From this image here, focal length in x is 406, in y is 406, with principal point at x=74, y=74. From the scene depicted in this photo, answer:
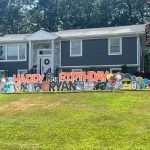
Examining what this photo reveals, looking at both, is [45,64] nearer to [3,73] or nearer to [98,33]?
[3,73]

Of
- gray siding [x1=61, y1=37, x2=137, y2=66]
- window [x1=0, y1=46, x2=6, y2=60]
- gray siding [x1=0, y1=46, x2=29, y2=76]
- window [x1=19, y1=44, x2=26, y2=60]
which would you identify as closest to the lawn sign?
gray siding [x1=61, y1=37, x2=137, y2=66]

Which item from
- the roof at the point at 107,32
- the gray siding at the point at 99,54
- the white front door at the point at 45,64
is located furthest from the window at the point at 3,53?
the gray siding at the point at 99,54

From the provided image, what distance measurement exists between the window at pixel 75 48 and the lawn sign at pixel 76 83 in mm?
12985

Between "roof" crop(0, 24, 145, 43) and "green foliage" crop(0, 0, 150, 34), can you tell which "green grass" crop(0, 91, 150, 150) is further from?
"green foliage" crop(0, 0, 150, 34)

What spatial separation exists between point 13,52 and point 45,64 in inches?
139

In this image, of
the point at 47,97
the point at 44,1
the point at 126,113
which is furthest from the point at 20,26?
the point at 126,113

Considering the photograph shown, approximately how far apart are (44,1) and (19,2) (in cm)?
510

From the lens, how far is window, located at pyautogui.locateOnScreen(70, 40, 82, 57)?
3488 cm

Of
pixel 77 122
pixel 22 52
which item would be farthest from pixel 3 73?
pixel 77 122

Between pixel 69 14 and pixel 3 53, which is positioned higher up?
pixel 69 14

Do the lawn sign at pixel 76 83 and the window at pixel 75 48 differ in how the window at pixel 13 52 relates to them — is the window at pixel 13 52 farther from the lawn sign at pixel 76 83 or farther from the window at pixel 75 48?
the lawn sign at pixel 76 83

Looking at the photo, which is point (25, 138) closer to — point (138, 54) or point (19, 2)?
point (138, 54)

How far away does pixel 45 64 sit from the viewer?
3634cm

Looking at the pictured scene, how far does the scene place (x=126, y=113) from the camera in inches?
531
